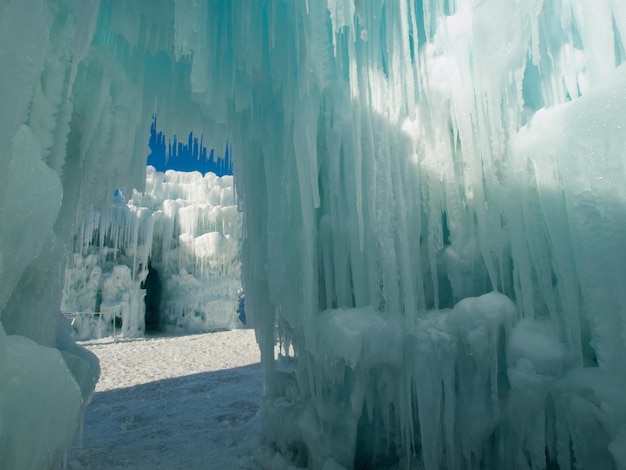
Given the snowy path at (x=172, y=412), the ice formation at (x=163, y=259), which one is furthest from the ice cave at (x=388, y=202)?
the ice formation at (x=163, y=259)

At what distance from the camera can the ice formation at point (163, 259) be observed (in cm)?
1620

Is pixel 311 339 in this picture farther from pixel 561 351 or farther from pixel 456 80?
pixel 456 80

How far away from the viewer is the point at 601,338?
9.68ft

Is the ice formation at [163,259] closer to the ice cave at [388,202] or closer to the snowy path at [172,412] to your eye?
the snowy path at [172,412]

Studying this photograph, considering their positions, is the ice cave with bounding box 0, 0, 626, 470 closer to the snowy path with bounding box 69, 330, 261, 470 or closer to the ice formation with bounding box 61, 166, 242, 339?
the snowy path with bounding box 69, 330, 261, 470

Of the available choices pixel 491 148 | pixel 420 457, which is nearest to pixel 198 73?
pixel 491 148

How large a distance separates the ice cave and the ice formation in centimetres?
1345

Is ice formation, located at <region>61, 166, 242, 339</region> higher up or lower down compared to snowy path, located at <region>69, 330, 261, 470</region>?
higher up

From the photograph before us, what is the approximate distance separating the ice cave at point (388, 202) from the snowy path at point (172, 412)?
921 mm

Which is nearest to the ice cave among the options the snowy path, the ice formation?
the snowy path

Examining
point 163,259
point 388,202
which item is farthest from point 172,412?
point 163,259

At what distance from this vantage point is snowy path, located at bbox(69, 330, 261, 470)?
15.3ft

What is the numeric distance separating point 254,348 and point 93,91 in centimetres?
1135

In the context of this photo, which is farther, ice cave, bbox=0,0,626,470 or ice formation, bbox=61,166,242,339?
ice formation, bbox=61,166,242,339
